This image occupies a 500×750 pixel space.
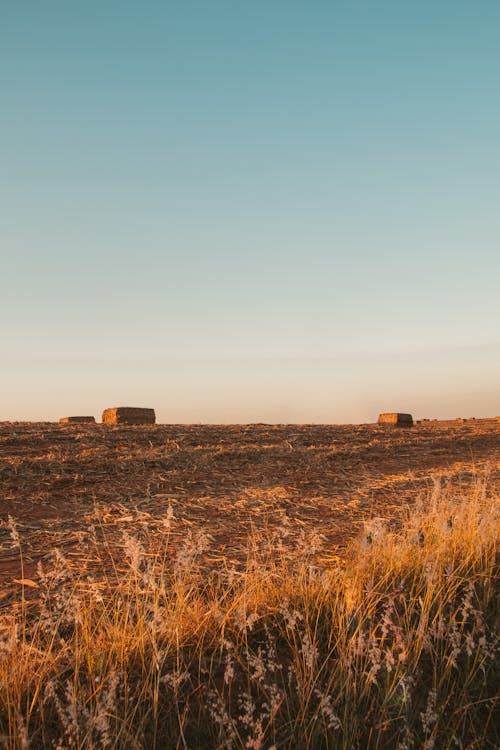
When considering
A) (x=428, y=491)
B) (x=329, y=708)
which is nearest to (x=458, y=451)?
(x=428, y=491)

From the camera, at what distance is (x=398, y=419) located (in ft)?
73.3

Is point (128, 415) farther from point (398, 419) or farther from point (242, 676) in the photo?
point (242, 676)

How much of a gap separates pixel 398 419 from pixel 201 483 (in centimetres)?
1554

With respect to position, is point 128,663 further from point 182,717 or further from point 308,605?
point 308,605

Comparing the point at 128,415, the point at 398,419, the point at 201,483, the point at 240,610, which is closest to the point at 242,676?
the point at 240,610

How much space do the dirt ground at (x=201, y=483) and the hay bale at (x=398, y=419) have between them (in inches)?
296

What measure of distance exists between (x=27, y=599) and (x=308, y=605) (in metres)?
2.04

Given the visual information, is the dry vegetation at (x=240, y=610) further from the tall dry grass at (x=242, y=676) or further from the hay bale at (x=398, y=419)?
the hay bale at (x=398, y=419)

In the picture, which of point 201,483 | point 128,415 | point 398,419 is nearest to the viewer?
point 201,483

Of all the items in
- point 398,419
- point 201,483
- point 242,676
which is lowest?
point 242,676

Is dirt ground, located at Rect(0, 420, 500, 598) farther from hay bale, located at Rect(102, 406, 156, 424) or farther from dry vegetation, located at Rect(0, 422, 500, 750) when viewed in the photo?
hay bale, located at Rect(102, 406, 156, 424)

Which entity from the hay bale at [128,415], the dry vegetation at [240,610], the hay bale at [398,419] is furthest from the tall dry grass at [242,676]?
the hay bale at [398,419]

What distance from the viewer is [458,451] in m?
13.8

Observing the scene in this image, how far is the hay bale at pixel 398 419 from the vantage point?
22.3m
